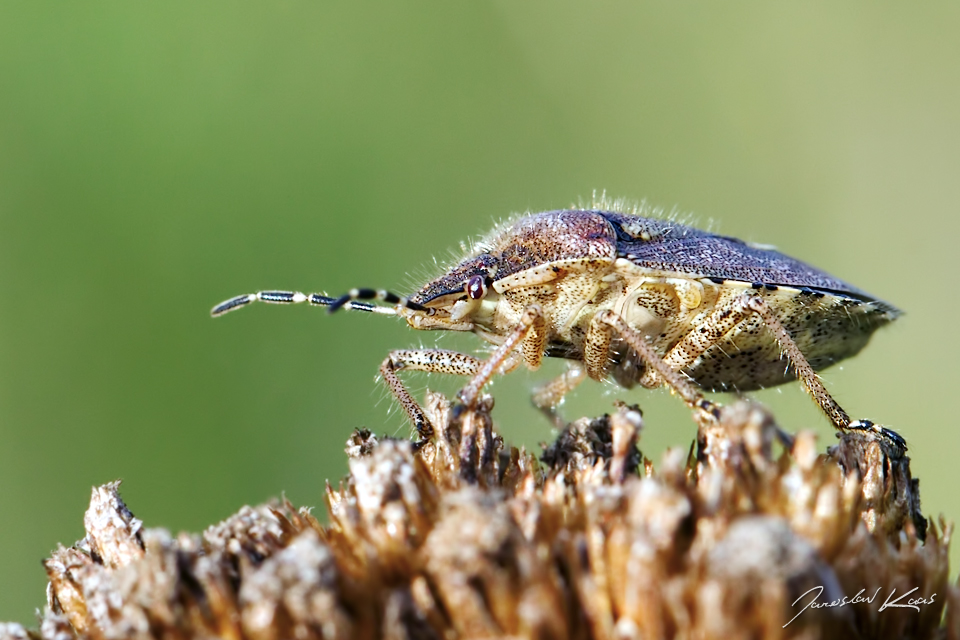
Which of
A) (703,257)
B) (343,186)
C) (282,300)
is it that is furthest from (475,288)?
(343,186)

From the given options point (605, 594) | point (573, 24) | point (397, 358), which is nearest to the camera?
point (605, 594)

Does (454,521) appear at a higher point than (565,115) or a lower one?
lower

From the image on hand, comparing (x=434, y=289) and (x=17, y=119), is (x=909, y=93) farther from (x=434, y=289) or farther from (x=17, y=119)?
(x=17, y=119)

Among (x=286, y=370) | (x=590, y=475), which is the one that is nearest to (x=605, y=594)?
(x=590, y=475)

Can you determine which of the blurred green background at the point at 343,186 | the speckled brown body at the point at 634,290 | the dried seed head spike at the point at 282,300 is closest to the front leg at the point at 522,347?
the speckled brown body at the point at 634,290

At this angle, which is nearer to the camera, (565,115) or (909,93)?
(909,93)

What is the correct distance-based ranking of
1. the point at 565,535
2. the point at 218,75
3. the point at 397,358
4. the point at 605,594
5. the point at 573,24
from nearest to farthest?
the point at 605,594 → the point at 565,535 → the point at 397,358 → the point at 218,75 → the point at 573,24

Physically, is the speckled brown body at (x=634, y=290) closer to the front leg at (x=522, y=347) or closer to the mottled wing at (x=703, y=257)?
the mottled wing at (x=703, y=257)

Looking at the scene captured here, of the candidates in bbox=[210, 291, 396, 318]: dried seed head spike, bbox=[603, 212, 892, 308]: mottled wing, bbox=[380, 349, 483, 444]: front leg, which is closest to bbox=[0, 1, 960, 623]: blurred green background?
bbox=[380, 349, 483, 444]: front leg
